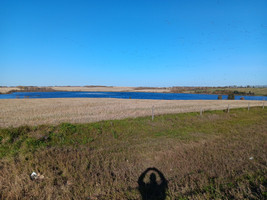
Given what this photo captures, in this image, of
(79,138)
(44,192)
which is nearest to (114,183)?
(44,192)

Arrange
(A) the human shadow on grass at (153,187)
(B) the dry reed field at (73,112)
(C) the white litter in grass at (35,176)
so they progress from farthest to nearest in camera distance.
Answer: (B) the dry reed field at (73,112) → (C) the white litter in grass at (35,176) → (A) the human shadow on grass at (153,187)

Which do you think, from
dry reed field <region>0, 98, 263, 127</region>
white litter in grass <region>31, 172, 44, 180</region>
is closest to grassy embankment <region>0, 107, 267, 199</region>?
white litter in grass <region>31, 172, 44, 180</region>

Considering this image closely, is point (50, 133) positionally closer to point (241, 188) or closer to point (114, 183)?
point (114, 183)

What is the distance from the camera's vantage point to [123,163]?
636cm

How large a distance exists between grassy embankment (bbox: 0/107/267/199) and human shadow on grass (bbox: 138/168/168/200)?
18 centimetres

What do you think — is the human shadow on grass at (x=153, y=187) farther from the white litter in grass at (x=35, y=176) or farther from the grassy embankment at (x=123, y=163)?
the white litter in grass at (x=35, y=176)

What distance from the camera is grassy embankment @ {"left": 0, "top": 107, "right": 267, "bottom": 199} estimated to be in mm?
4312

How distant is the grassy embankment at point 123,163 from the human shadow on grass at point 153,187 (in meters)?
0.18

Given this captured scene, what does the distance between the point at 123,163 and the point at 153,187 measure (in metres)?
1.90

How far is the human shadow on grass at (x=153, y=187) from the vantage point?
4282mm

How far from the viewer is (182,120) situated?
1466 cm

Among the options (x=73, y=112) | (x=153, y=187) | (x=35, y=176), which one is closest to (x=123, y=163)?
(x=153, y=187)

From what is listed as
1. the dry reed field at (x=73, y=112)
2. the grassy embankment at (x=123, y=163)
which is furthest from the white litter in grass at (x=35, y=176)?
the dry reed field at (x=73, y=112)

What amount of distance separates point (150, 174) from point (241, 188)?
8.89 ft
